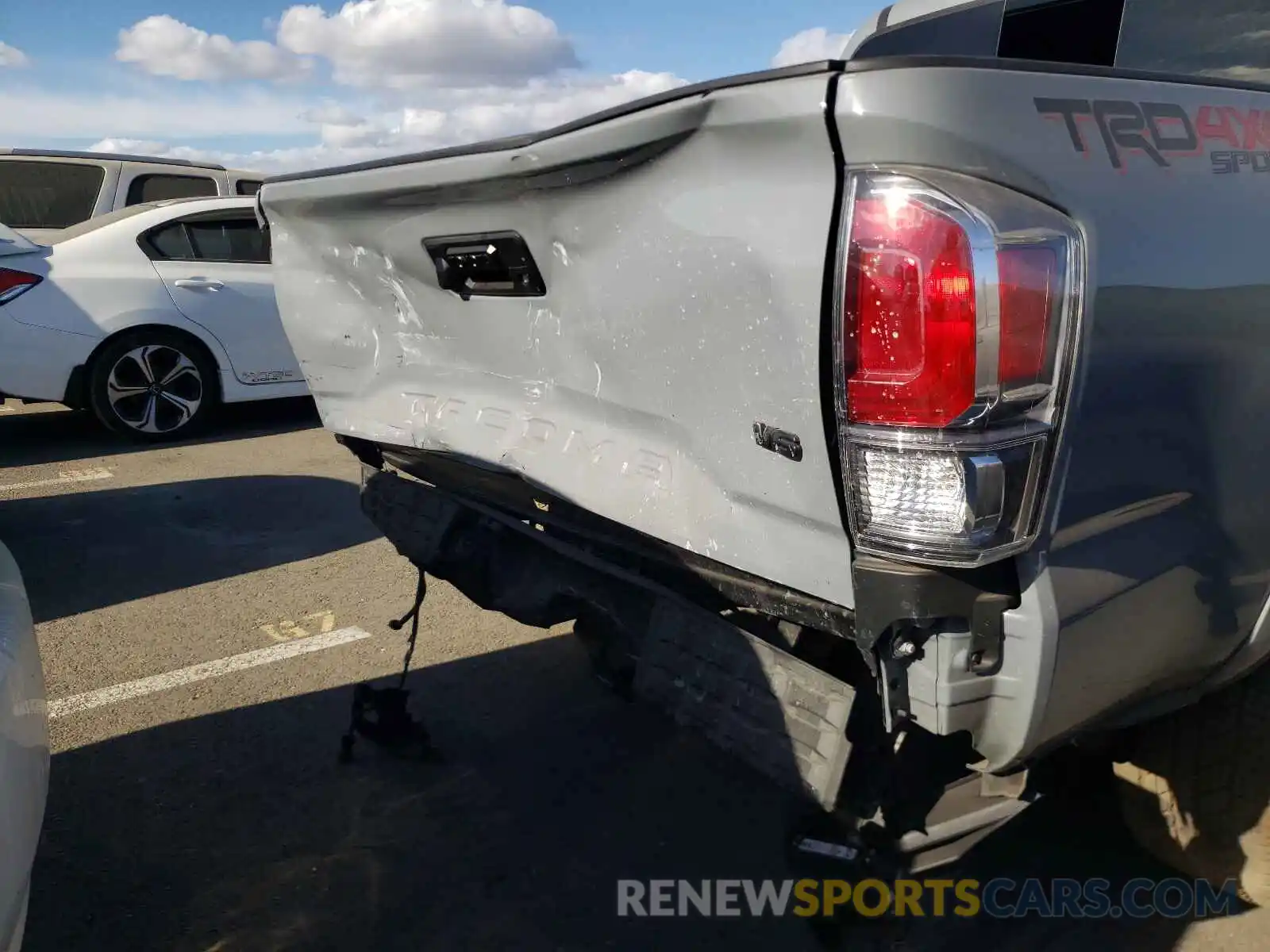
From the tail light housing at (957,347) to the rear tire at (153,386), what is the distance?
6807mm

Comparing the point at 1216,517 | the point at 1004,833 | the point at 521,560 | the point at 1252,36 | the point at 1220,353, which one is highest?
the point at 1252,36

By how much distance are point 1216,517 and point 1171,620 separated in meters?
0.20

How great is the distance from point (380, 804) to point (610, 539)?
115 centimetres

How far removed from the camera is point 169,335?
7.37 meters

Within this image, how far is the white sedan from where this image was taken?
6.85 metres

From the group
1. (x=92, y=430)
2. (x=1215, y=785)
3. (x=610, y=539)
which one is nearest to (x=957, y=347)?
(x=610, y=539)

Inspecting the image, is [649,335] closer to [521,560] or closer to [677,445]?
[677,445]

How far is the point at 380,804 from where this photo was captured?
2.94 meters

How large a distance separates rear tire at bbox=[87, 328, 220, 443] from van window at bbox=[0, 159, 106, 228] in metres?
2.45

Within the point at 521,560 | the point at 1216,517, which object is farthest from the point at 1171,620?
the point at 521,560

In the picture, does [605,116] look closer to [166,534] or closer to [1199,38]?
[1199,38]

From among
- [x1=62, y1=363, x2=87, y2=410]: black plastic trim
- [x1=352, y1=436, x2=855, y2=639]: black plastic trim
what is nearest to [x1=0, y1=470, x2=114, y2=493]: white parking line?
[x1=62, y1=363, x2=87, y2=410]: black plastic trim

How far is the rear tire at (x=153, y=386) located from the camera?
7.16m

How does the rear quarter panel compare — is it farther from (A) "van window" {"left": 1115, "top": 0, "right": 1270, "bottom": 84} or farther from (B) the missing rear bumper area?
(A) "van window" {"left": 1115, "top": 0, "right": 1270, "bottom": 84}
